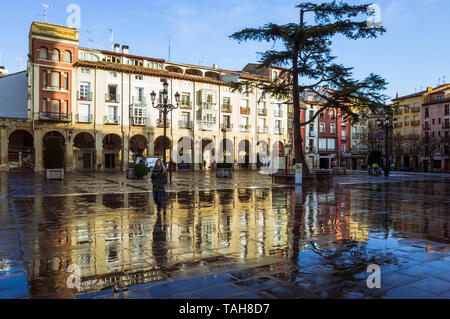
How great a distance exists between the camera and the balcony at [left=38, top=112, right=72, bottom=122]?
1384 inches

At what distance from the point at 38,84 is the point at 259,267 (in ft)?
125

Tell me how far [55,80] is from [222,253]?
37600mm

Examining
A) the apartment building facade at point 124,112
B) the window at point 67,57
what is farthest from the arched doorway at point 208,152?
the window at point 67,57

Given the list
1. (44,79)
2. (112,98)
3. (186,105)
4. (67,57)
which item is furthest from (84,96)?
(186,105)

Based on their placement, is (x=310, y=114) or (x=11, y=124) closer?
(x=11, y=124)

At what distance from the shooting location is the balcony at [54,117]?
115ft

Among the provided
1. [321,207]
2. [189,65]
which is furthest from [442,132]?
[321,207]

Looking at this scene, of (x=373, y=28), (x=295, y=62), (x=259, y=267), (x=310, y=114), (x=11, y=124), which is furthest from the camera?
(x=310, y=114)

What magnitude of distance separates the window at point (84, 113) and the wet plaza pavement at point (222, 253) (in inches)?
1214

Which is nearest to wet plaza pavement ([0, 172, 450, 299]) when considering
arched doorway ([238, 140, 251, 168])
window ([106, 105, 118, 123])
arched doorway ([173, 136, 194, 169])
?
window ([106, 105, 118, 123])

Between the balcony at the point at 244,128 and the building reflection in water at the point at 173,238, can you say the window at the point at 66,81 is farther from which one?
the building reflection in water at the point at 173,238

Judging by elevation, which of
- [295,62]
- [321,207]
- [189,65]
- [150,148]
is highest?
[189,65]

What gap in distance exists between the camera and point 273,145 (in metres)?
52.2
